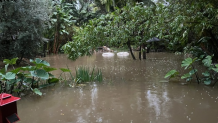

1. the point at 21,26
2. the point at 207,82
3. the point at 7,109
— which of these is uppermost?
the point at 21,26

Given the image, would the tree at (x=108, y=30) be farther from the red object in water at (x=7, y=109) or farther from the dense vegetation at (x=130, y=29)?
the red object in water at (x=7, y=109)

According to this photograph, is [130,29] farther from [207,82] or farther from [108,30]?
[207,82]

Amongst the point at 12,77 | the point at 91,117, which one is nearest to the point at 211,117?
the point at 91,117

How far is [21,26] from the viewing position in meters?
10.4

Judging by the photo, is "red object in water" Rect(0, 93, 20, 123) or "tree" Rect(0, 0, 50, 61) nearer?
"red object in water" Rect(0, 93, 20, 123)

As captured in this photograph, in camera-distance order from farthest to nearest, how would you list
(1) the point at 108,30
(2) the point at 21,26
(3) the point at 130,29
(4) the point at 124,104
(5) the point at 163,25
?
(2) the point at 21,26 → (3) the point at 130,29 → (1) the point at 108,30 → (5) the point at 163,25 → (4) the point at 124,104

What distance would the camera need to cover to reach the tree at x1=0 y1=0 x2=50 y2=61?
9906mm

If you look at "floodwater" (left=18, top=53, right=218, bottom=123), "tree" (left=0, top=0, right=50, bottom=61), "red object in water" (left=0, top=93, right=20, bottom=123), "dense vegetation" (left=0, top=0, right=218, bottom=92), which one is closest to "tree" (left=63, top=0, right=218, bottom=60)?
"dense vegetation" (left=0, top=0, right=218, bottom=92)

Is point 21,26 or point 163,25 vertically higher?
point 21,26

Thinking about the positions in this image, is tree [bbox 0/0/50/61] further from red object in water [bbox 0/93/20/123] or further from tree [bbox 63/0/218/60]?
red object in water [bbox 0/93/20/123]

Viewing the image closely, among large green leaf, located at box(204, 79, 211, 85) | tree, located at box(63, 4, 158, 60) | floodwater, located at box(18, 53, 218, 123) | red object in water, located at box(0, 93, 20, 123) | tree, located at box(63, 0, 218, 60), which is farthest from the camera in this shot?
tree, located at box(63, 4, 158, 60)

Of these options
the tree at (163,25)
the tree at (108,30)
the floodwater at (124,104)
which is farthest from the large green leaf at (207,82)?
the tree at (108,30)

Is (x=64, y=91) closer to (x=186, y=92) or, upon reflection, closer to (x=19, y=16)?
(x=186, y=92)

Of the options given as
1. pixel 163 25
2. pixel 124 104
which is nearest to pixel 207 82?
pixel 163 25
